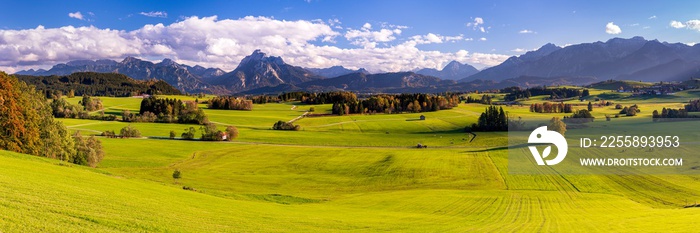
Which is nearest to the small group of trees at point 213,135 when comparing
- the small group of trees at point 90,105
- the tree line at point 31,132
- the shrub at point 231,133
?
the shrub at point 231,133

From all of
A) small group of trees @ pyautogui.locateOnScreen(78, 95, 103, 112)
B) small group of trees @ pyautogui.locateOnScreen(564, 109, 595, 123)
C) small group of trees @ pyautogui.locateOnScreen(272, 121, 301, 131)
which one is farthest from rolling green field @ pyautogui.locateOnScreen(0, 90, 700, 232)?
small group of trees @ pyautogui.locateOnScreen(78, 95, 103, 112)

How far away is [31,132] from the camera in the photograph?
57.5 metres

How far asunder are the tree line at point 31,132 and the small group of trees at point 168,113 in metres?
84.1

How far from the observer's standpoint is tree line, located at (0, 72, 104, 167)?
53.1 meters

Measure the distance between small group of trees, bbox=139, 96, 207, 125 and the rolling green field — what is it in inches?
534

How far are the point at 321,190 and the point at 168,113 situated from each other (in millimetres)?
134362

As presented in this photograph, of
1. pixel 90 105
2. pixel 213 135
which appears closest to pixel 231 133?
pixel 213 135

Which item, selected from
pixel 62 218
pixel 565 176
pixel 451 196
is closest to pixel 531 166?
pixel 565 176

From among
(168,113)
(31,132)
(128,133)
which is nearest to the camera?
(31,132)

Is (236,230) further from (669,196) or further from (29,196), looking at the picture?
(669,196)

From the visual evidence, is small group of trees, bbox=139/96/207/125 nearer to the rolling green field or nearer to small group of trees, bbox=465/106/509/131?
the rolling green field

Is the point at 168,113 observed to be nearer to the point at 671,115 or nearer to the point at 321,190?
the point at 321,190

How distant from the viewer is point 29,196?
2034 cm

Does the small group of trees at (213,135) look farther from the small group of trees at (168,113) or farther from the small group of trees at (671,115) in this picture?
the small group of trees at (671,115)
